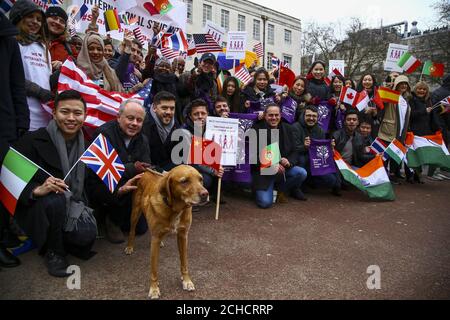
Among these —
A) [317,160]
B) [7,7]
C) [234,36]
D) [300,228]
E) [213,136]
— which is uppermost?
[234,36]

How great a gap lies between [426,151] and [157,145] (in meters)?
6.94

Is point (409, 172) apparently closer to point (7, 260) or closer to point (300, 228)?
point (300, 228)

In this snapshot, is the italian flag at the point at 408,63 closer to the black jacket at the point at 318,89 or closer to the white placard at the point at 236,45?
A: the black jacket at the point at 318,89

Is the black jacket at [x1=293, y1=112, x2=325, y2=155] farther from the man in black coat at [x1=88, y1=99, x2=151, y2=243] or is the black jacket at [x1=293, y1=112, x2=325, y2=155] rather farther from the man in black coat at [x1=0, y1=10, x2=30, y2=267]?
the man in black coat at [x1=0, y1=10, x2=30, y2=267]

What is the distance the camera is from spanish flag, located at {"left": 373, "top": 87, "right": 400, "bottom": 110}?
26.4 ft

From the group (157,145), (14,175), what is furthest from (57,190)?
(157,145)

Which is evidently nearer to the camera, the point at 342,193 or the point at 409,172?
the point at 342,193

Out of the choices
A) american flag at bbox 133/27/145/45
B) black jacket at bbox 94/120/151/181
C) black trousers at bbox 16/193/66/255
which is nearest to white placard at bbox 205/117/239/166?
black jacket at bbox 94/120/151/181

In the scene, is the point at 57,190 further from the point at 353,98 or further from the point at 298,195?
the point at 353,98

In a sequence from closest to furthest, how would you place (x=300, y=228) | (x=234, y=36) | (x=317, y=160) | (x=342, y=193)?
(x=300, y=228) < (x=317, y=160) < (x=342, y=193) < (x=234, y=36)

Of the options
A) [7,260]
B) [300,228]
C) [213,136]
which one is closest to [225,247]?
[300,228]

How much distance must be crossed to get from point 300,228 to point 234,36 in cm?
576

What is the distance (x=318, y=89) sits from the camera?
8039 mm

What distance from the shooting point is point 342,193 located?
7.48 metres
